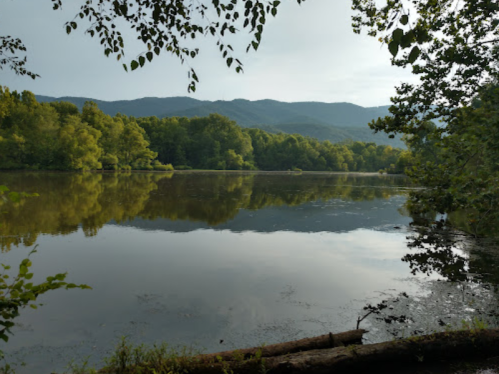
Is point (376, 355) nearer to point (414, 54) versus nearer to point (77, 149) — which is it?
point (414, 54)

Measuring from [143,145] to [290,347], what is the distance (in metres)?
92.5

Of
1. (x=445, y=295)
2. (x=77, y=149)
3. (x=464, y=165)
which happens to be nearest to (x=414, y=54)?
(x=445, y=295)

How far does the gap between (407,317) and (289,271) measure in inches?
148

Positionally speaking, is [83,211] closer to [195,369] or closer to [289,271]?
[289,271]

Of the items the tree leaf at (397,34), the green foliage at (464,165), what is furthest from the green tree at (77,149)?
the tree leaf at (397,34)

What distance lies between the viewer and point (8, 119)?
75250mm

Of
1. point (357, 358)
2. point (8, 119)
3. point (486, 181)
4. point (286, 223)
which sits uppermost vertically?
point (8, 119)

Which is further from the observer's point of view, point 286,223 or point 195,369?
point 286,223

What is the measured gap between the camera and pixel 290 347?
4.89m

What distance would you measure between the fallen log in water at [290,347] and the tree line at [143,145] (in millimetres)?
33343

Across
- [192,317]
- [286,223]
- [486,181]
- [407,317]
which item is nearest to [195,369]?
[192,317]

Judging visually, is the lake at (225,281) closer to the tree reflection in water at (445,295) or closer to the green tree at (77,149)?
the tree reflection in water at (445,295)

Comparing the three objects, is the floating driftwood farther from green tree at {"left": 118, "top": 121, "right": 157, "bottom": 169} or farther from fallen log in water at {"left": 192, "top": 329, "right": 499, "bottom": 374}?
green tree at {"left": 118, "top": 121, "right": 157, "bottom": 169}

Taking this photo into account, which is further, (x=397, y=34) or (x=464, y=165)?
(x=464, y=165)
